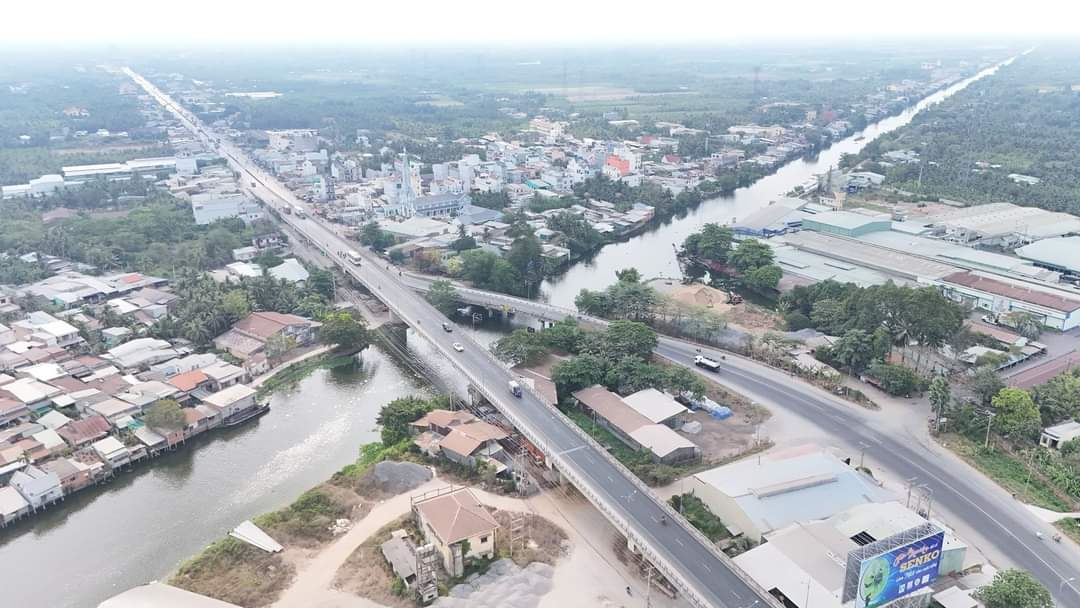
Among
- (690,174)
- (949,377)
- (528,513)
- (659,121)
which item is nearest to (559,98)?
(659,121)

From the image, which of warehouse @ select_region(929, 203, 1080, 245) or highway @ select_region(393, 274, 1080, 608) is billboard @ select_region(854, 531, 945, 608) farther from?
warehouse @ select_region(929, 203, 1080, 245)

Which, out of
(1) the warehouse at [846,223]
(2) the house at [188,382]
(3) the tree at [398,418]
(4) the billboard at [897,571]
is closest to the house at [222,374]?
(2) the house at [188,382]

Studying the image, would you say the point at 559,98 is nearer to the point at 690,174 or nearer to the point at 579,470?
the point at 690,174

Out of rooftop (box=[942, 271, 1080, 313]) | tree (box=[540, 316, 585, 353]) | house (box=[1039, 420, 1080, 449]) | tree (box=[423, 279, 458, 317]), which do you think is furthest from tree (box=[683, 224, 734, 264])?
house (box=[1039, 420, 1080, 449])

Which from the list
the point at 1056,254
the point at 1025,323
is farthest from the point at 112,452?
the point at 1056,254

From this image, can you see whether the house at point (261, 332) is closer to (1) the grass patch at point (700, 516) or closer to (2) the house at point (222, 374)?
(2) the house at point (222, 374)

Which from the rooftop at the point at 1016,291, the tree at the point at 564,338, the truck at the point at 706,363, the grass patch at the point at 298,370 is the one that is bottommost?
the grass patch at the point at 298,370
